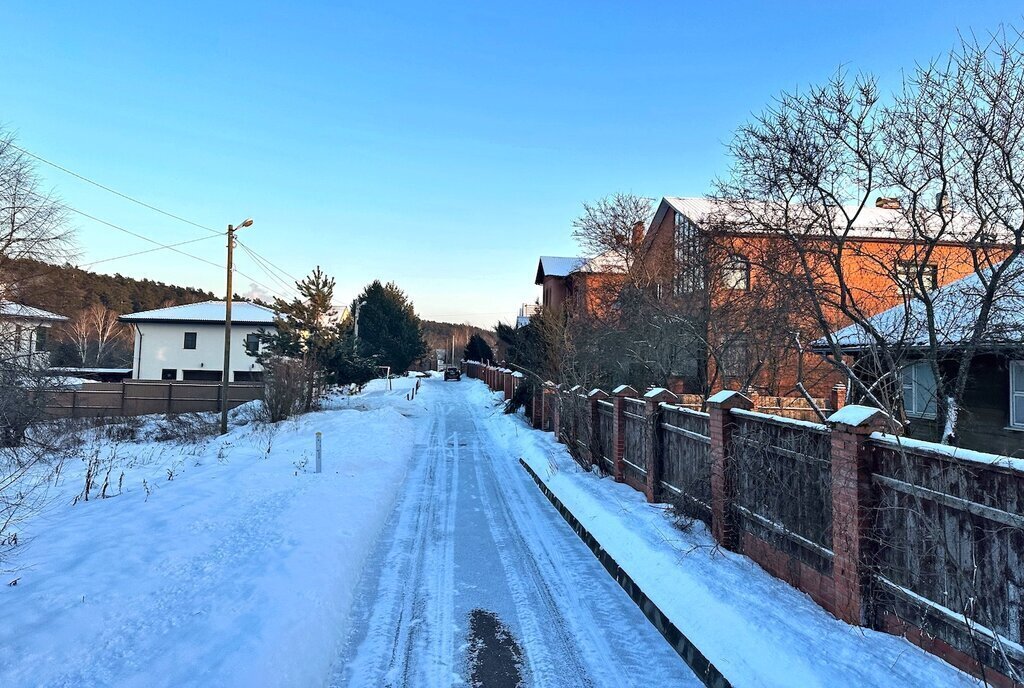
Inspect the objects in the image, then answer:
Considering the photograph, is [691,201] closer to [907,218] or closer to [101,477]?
[907,218]

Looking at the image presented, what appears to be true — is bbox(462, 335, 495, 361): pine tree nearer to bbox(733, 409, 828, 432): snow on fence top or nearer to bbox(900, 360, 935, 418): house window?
bbox(900, 360, 935, 418): house window

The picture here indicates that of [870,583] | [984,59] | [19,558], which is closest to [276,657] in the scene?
[19,558]

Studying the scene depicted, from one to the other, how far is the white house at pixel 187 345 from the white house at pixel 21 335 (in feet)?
85.5

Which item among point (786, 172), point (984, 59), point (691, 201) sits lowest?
point (786, 172)

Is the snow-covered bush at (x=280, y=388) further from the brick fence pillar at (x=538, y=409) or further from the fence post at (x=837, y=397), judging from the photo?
the fence post at (x=837, y=397)

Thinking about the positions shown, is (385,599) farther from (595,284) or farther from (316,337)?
(595,284)

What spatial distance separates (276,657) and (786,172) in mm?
8797

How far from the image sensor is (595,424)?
491 inches

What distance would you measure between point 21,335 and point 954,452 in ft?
55.3

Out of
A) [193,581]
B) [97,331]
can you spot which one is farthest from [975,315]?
[97,331]

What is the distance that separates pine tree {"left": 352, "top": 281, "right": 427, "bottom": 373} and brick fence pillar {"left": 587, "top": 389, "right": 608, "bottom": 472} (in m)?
43.8

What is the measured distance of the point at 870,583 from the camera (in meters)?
4.33

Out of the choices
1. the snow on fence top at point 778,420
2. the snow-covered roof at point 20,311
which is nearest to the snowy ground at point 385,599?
the snow on fence top at point 778,420

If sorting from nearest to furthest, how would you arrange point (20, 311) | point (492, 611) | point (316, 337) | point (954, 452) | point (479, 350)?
point (954, 452) → point (492, 611) → point (20, 311) → point (316, 337) → point (479, 350)
